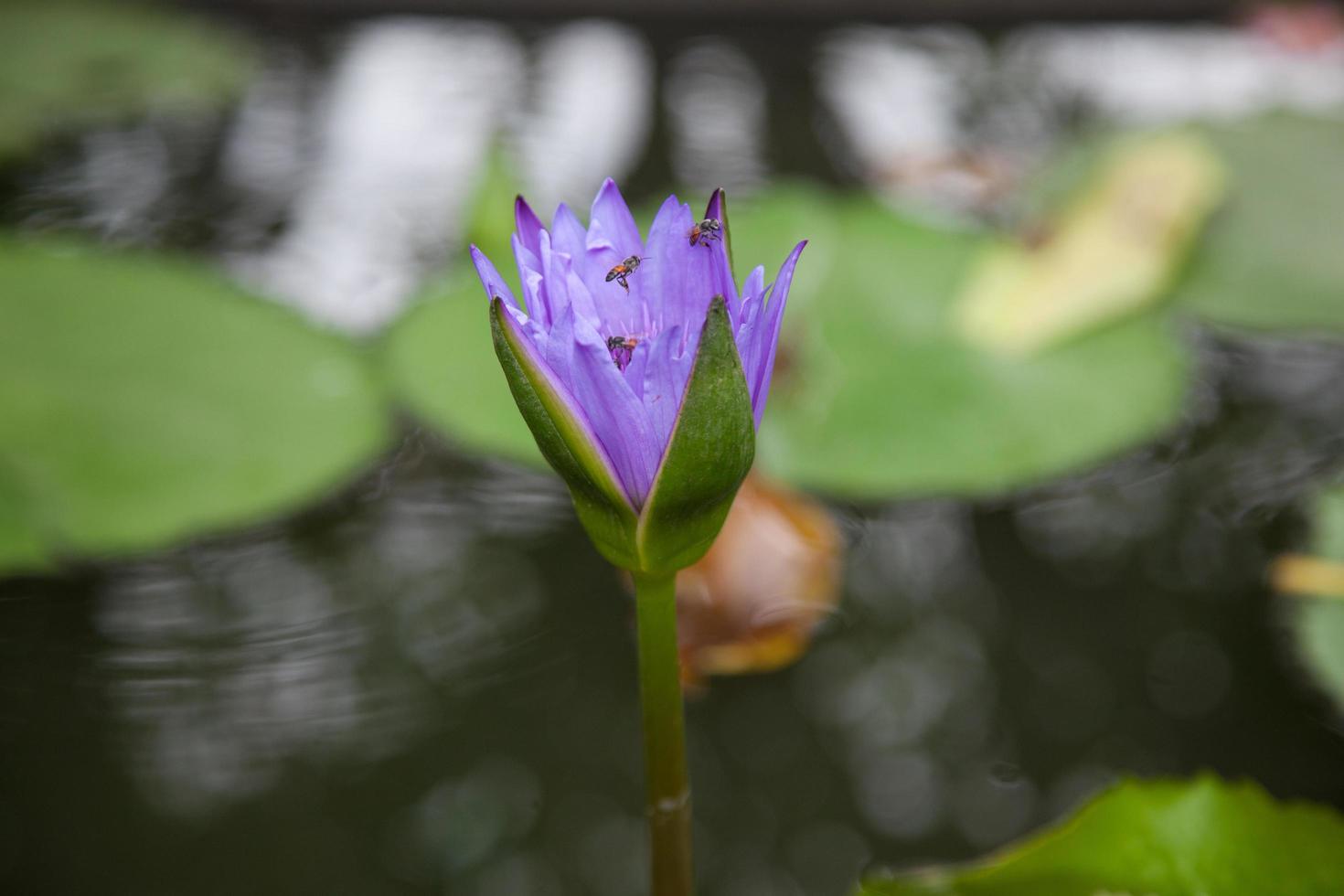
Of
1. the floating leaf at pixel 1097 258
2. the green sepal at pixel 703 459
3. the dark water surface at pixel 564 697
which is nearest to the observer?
the green sepal at pixel 703 459

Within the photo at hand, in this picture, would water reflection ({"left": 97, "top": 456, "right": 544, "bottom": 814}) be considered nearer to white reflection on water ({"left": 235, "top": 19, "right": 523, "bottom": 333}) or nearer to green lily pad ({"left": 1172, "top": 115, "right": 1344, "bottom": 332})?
white reflection on water ({"left": 235, "top": 19, "right": 523, "bottom": 333})

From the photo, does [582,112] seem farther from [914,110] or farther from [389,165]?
[914,110]

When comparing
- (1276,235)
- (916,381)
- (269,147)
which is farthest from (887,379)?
(269,147)

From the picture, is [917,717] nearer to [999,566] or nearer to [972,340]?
[999,566]

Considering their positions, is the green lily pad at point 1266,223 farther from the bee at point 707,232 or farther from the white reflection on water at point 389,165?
the bee at point 707,232

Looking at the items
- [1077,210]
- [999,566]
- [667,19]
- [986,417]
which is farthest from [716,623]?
[667,19]

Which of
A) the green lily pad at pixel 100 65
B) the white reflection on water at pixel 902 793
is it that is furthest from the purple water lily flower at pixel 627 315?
the green lily pad at pixel 100 65
